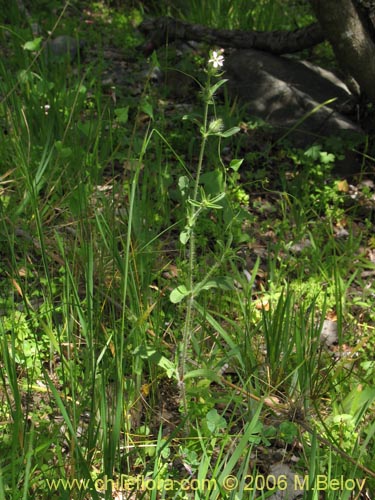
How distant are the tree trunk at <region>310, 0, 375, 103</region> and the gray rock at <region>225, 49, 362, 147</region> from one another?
1.11ft

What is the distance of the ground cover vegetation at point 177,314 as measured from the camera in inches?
70.3

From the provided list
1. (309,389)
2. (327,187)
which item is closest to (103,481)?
(309,389)

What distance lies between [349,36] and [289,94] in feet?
2.31

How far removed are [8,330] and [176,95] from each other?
2542mm

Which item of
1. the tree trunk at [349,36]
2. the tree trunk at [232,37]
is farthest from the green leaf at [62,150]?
the tree trunk at [232,37]

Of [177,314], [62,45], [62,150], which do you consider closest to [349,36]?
[62,150]

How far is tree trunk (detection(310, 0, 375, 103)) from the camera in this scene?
350 centimetres

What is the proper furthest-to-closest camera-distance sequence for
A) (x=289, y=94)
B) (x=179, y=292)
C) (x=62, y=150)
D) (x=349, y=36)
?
(x=289, y=94), (x=349, y=36), (x=62, y=150), (x=179, y=292)

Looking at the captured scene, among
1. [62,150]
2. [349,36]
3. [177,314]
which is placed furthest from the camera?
[349,36]

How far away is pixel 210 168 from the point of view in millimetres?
3459

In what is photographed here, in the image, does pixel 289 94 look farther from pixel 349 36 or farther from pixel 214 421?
pixel 214 421

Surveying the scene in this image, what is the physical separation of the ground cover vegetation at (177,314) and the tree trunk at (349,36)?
0.45 metres

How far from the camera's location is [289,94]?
420 centimetres

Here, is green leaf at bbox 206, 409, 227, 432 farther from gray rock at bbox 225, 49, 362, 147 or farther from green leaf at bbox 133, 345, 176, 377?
gray rock at bbox 225, 49, 362, 147
